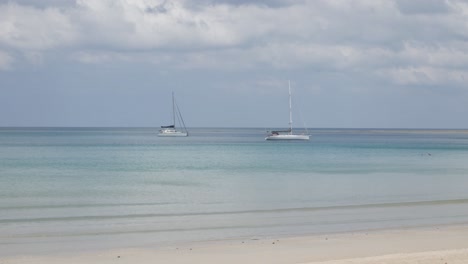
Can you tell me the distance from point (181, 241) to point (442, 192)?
2040cm

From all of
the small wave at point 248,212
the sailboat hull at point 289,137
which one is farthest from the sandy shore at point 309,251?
the sailboat hull at point 289,137

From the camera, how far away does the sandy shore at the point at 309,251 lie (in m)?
15.7

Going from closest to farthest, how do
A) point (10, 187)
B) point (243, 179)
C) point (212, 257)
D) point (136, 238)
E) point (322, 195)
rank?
point (212, 257) < point (136, 238) < point (322, 195) < point (10, 187) < point (243, 179)

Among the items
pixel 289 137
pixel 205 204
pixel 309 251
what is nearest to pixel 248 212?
pixel 205 204

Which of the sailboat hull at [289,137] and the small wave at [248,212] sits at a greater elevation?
the sailboat hull at [289,137]

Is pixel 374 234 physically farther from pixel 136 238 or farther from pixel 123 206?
pixel 123 206

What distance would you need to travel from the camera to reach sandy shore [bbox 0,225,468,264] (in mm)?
15703

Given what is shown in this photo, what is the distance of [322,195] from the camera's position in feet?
110

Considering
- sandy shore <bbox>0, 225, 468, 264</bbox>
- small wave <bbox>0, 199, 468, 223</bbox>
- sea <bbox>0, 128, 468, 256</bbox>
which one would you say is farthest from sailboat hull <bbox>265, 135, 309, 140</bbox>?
sandy shore <bbox>0, 225, 468, 264</bbox>

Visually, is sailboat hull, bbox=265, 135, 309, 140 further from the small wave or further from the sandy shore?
the sandy shore

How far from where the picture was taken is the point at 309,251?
17.2 metres

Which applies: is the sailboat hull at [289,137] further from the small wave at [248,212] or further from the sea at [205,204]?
the small wave at [248,212]

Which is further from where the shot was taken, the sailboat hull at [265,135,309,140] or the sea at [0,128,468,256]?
the sailboat hull at [265,135,309,140]

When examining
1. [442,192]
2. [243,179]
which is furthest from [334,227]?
[243,179]
